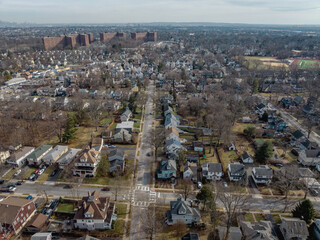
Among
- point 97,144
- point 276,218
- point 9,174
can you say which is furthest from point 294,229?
point 9,174

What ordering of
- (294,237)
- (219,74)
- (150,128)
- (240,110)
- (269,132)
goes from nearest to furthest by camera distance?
(294,237), (269,132), (150,128), (240,110), (219,74)

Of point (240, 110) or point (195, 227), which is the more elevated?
point (240, 110)

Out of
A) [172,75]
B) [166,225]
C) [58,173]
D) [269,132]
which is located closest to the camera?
[166,225]

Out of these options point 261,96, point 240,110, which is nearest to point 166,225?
point 240,110

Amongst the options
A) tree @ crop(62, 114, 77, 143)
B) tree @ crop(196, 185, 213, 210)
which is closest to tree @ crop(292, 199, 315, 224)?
tree @ crop(196, 185, 213, 210)

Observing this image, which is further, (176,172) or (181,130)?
(181,130)

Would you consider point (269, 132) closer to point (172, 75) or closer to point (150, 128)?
point (150, 128)
